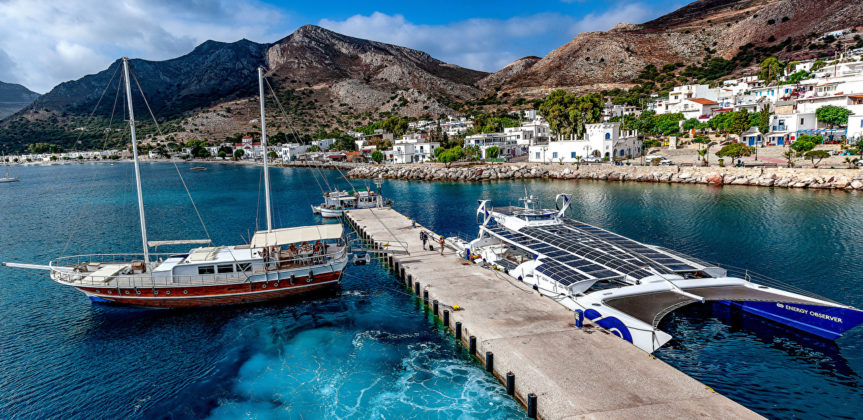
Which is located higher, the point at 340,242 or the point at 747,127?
the point at 747,127

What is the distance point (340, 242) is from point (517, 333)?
17.1 m

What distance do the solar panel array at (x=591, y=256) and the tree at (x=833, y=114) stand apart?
82887 mm

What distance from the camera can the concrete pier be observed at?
45.4 ft

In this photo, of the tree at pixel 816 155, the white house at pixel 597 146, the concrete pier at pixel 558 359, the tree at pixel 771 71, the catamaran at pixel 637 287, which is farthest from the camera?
the tree at pixel 771 71

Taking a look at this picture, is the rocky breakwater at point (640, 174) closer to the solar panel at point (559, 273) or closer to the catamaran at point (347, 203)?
the catamaran at point (347, 203)

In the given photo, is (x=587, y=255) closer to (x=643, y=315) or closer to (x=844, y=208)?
(x=643, y=315)

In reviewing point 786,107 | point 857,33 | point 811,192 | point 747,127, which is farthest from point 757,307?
point 857,33

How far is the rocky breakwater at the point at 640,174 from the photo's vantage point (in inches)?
2430

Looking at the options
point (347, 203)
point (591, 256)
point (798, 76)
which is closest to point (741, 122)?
point (798, 76)

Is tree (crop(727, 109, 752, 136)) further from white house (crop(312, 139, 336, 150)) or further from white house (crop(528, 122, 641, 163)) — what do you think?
white house (crop(312, 139, 336, 150))

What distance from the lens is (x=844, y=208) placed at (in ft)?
157

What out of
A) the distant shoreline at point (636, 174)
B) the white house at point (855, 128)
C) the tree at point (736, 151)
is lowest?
the distant shoreline at point (636, 174)

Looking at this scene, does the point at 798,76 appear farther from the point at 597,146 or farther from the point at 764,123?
the point at 597,146

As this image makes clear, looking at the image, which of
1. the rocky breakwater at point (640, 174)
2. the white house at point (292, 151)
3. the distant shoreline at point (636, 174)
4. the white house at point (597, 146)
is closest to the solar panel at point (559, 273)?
the distant shoreline at point (636, 174)
